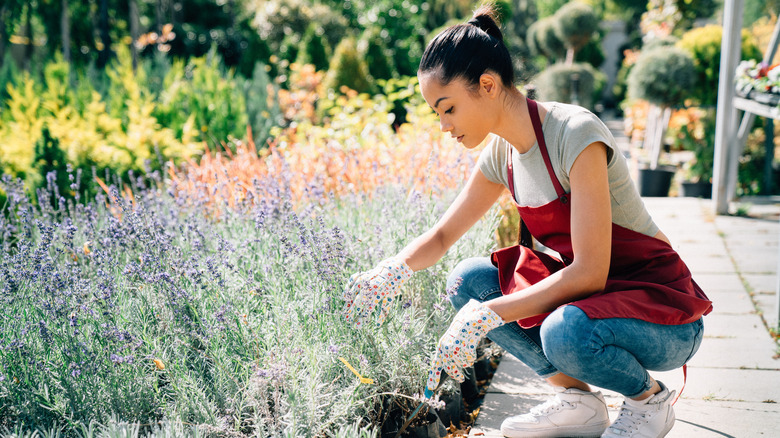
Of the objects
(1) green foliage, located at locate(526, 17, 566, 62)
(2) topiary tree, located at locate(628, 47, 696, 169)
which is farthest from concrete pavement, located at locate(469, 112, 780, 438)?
(1) green foliage, located at locate(526, 17, 566, 62)

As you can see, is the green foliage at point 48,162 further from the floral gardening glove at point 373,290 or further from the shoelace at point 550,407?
the shoelace at point 550,407

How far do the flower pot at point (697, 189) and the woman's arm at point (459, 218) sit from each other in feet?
16.1

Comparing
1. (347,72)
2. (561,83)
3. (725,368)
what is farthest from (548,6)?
(725,368)

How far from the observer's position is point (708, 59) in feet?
24.4

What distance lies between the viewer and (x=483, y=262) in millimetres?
2127

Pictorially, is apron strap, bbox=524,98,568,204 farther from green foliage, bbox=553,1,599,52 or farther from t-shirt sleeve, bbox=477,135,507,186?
green foliage, bbox=553,1,599,52

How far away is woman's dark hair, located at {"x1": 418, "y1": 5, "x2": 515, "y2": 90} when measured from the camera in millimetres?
1734

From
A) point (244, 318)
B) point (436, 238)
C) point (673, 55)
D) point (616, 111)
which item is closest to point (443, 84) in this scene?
point (436, 238)

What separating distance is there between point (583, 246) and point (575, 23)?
468 inches

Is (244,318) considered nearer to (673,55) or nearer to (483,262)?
(483,262)

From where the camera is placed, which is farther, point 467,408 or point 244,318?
point 467,408

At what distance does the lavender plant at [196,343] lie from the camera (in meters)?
1.70

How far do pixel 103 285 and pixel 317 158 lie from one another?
2.61m

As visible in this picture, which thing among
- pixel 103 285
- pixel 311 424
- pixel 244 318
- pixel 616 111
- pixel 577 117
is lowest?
pixel 616 111
